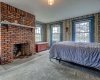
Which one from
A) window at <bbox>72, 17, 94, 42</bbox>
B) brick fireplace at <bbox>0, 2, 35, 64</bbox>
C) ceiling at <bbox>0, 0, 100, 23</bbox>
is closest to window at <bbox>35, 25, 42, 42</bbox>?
brick fireplace at <bbox>0, 2, 35, 64</bbox>

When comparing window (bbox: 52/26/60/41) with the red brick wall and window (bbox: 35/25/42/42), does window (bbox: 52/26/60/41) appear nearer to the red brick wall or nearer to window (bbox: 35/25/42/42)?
window (bbox: 35/25/42/42)

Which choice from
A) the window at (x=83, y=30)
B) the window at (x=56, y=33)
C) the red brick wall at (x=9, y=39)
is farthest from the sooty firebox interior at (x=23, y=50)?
the window at (x=83, y=30)

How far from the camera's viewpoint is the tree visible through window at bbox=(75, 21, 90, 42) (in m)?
4.61

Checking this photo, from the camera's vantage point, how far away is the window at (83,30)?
4397 millimetres

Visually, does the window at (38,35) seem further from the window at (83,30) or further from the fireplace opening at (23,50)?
the window at (83,30)

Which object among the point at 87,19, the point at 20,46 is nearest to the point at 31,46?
the point at 20,46

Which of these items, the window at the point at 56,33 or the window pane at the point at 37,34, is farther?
the window at the point at 56,33

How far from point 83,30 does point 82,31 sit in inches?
3.3

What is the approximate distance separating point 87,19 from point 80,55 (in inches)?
112

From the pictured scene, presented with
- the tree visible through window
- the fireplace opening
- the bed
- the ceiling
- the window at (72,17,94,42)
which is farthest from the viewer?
the tree visible through window

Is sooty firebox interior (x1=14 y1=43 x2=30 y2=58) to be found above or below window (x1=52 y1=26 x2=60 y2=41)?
below

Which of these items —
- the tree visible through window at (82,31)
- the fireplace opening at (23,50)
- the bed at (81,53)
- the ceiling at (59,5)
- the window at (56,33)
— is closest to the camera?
the bed at (81,53)

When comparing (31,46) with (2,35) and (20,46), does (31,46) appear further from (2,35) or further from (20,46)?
(2,35)

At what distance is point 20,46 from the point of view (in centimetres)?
444
